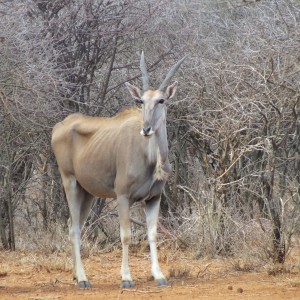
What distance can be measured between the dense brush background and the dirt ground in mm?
343

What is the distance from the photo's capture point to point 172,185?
13.8 m

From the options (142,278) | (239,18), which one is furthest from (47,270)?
(239,18)

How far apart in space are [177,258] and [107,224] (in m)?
2.05

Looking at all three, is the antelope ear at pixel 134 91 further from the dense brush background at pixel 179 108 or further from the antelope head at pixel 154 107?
the dense brush background at pixel 179 108

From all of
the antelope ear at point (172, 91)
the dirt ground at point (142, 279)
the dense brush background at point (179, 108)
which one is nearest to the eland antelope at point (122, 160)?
the antelope ear at point (172, 91)

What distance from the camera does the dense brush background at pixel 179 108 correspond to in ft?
34.4

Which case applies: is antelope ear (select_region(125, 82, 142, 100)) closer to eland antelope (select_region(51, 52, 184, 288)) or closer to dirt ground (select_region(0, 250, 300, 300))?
eland antelope (select_region(51, 52, 184, 288))

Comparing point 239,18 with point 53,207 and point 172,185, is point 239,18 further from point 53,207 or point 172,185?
point 53,207

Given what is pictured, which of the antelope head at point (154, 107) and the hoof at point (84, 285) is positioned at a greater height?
the antelope head at point (154, 107)

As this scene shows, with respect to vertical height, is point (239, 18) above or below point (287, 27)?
above

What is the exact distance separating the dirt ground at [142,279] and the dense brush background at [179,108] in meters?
0.34

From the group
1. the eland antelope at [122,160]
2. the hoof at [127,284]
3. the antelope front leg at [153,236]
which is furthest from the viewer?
the eland antelope at [122,160]

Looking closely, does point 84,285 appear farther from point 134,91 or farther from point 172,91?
point 172,91

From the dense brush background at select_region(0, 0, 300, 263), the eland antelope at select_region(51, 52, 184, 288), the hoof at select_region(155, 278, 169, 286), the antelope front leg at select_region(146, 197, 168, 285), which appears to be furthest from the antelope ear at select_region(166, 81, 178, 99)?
the hoof at select_region(155, 278, 169, 286)
